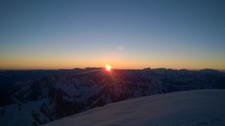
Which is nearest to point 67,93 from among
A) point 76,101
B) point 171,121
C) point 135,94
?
point 76,101

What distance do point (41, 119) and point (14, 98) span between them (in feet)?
347

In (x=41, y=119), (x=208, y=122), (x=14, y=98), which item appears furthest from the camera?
(x=14, y=98)

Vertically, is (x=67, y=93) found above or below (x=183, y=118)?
below

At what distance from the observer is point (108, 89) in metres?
198

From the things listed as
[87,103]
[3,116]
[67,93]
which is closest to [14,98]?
[67,93]

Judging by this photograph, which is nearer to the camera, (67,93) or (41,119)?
(41,119)

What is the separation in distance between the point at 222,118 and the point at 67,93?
19545cm

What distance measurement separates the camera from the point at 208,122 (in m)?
7.51

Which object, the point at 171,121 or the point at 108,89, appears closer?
the point at 171,121

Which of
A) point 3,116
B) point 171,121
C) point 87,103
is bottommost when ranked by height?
point 87,103

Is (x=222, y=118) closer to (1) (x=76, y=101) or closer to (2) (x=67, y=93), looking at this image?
(1) (x=76, y=101)

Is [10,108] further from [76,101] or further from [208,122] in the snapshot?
[76,101]

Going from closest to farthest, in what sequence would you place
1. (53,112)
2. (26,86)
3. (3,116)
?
(3,116) → (53,112) → (26,86)

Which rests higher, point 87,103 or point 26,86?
point 26,86
